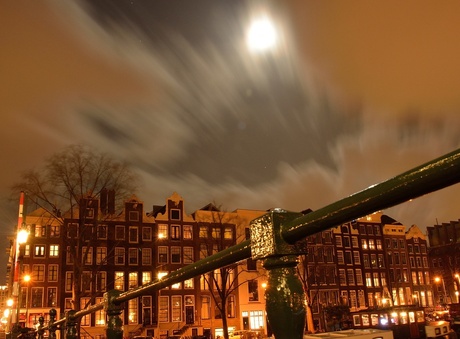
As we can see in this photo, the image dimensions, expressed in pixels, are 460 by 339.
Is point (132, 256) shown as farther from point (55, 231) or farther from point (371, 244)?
point (371, 244)

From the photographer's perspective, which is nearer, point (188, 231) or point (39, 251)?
point (39, 251)

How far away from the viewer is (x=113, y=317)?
141 inches

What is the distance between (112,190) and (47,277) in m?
16.5

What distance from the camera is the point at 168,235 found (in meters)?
48.2

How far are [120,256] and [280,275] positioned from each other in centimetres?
4582

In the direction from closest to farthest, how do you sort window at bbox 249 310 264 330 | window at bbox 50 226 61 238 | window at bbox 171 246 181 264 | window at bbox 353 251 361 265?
window at bbox 50 226 61 238
window at bbox 171 246 181 264
window at bbox 249 310 264 330
window at bbox 353 251 361 265

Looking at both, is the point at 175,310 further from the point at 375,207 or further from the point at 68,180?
the point at 375,207

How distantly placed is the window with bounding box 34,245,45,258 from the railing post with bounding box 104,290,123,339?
140ft

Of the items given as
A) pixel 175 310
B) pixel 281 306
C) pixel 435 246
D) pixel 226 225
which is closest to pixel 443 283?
pixel 435 246

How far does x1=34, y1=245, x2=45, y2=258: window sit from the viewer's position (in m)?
42.7

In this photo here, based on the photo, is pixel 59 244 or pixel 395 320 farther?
pixel 59 244

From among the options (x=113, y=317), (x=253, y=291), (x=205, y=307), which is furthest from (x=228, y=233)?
(x=113, y=317)

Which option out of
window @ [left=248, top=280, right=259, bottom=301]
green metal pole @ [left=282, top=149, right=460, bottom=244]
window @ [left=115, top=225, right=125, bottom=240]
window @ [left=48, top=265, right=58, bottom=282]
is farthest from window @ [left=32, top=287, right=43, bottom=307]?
green metal pole @ [left=282, top=149, right=460, bottom=244]

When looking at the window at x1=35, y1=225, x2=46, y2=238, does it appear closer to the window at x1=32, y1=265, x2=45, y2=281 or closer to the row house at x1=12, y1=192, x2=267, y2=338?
the row house at x1=12, y1=192, x2=267, y2=338
